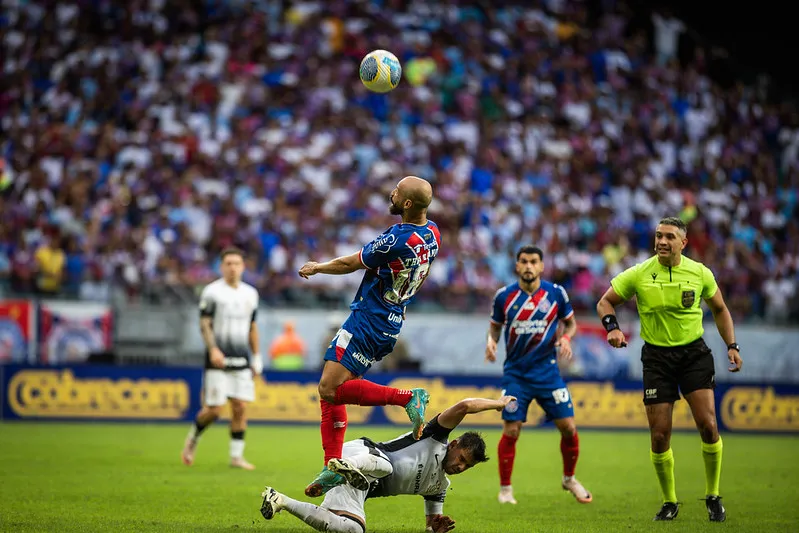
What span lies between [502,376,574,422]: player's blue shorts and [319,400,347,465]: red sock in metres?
3.15

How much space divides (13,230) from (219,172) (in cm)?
514

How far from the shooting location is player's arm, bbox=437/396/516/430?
8.24 metres

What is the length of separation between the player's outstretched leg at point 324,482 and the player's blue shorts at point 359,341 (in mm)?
1021

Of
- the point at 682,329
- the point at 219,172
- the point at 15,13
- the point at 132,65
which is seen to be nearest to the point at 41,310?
the point at 219,172

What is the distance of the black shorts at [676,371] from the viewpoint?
9.88 m

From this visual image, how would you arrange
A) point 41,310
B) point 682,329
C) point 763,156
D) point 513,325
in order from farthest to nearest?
1. point 763,156
2. point 41,310
3. point 513,325
4. point 682,329

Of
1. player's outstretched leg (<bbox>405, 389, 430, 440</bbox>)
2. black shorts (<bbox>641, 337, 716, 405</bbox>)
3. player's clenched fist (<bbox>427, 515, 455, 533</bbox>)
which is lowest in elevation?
player's clenched fist (<bbox>427, 515, 455, 533</bbox>)

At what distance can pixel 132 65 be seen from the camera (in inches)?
1121

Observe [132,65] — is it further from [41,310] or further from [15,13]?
[41,310]

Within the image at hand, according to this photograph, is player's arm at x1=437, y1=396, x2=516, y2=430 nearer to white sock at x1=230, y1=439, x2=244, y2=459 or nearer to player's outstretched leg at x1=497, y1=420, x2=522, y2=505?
player's outstretched leg at x1=497, y1=420, x2=522, y2=505

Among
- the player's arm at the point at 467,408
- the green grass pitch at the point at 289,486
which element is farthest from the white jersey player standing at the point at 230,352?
the player's arm at the point at 467,408

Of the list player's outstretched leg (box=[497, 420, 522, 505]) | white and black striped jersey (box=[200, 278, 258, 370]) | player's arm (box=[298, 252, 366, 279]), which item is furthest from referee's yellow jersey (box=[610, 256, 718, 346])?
white and black striped jersey (box=[200, 278, 258, 370])

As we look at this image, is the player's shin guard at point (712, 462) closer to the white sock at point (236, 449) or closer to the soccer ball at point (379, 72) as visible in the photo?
the soccer ball at point (379, 72)

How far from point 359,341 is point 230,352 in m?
5.84
